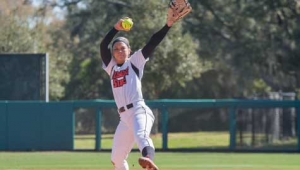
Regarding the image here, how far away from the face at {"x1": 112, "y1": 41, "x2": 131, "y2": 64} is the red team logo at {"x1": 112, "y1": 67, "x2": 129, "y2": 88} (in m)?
0.16

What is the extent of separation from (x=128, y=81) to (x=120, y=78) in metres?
0.12

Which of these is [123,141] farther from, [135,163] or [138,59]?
[135,163]

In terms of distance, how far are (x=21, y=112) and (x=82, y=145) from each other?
99.0 inches

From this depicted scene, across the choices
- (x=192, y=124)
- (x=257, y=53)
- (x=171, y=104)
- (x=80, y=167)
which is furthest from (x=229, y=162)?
(x=257, y=53)

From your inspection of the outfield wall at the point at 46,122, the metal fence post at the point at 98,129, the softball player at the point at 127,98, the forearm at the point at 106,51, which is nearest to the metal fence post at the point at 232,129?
the outfield wall at the point at 46,122

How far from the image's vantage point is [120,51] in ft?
34.0

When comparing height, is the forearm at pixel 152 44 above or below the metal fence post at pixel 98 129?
above

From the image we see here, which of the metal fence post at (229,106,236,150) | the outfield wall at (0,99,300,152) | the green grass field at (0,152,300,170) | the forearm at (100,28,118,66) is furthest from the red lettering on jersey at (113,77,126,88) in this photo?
the metal fence post at (229,106,236,150)

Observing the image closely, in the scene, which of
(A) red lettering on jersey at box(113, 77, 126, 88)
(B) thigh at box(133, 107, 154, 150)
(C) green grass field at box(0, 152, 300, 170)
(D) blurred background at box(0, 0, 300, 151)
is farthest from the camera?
(D) blurred background at box(0, 0, 300, 151)

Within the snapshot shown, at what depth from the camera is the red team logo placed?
10.3 meters

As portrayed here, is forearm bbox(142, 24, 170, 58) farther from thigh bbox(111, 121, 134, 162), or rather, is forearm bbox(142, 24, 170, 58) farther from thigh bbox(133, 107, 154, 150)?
thigh bbox(111, 121, 134, 162)

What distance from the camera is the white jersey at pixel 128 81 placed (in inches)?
403

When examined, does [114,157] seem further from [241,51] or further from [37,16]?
[37,16]

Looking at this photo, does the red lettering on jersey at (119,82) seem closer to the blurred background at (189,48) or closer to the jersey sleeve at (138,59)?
the jersey sleeve at (138,59)
